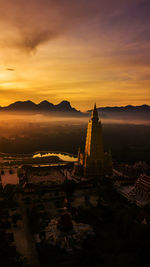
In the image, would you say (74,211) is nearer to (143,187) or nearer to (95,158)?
(143,187)

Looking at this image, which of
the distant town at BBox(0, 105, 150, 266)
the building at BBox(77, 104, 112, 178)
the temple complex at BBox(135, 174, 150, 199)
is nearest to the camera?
→ the distant town at BBox(0, 105, 150, 266)

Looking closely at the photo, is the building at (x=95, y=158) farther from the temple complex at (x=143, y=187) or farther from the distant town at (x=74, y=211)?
the temple complex at (x=143, y=187)

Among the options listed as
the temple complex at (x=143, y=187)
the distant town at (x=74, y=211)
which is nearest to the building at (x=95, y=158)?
the distant town at (x=74, y=211)

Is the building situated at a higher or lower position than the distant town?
higher

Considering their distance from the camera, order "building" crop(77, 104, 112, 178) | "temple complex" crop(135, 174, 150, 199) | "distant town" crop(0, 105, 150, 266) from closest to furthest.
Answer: "distant town" crop(0, 105, 150, 266), "temple complex" crop(135, 174, 150, 199), "building" crop(77, 104, 112, 178)

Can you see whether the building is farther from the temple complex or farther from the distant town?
the temple complex

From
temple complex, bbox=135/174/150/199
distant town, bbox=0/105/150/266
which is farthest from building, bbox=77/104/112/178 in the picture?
temple complex, bbox=135/174/150/199

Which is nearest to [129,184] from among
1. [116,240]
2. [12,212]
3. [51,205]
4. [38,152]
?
[51,205]

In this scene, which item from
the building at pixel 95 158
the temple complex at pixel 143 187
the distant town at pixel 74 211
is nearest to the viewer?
the distant town at pixel 74 211

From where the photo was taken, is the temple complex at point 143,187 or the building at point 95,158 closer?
the temple complex at point 143,187

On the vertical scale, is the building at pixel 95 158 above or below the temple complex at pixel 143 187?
above

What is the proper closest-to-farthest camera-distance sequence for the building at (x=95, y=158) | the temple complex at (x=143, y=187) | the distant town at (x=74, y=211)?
the distant town at (x=74, y=211), the temple complex at (x=143, y=187), the building at (x=95, y=158)
